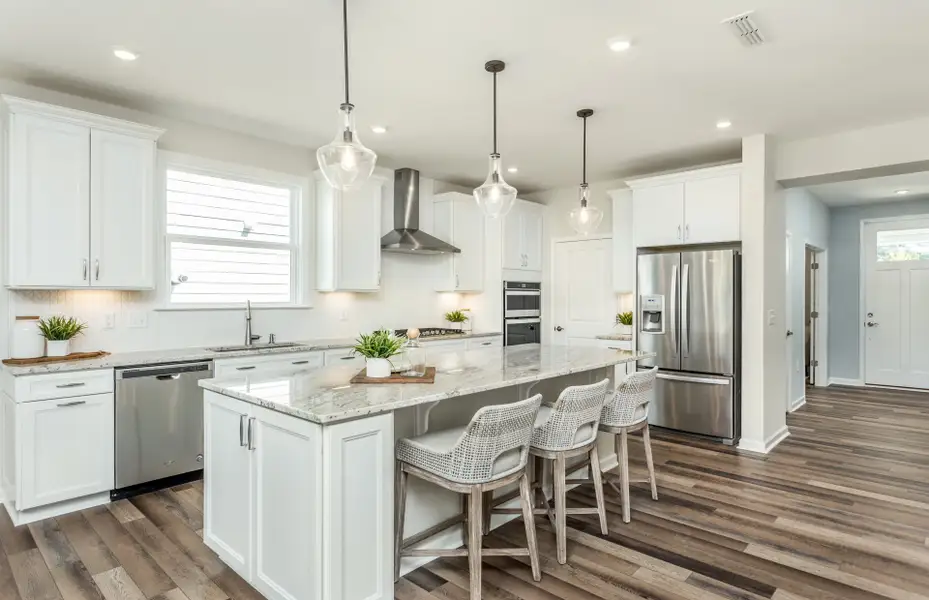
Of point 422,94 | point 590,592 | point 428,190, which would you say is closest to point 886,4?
point 422,94

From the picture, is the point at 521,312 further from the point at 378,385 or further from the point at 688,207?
the point at 378,385

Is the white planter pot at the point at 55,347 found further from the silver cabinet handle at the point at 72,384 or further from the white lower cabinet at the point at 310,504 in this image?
the white lower cabinet at the point at 310,504

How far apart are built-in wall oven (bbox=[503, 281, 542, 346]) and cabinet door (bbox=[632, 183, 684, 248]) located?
1587mm

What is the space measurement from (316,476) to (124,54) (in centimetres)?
264

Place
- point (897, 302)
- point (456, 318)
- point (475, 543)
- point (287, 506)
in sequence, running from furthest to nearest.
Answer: point (897, 302), point (456, 318), point (475, 543), point (287, 506)

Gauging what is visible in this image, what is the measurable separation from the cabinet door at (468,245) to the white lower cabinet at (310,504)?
3.84m

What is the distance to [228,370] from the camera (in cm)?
382

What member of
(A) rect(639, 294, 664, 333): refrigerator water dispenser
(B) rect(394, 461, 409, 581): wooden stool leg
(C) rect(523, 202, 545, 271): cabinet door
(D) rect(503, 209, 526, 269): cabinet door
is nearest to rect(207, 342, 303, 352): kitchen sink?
(B) rect(394, 461, 409, 581): wooden stool leg

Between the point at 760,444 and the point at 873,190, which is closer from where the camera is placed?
the point at 760,444

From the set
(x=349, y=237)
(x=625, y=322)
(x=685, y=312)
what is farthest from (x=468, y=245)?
(x=685, y=312)

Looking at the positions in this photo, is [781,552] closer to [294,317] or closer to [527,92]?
[527,92]

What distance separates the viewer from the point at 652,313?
16.8ft

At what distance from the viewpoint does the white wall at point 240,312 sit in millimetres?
3631

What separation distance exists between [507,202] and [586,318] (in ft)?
11.2
